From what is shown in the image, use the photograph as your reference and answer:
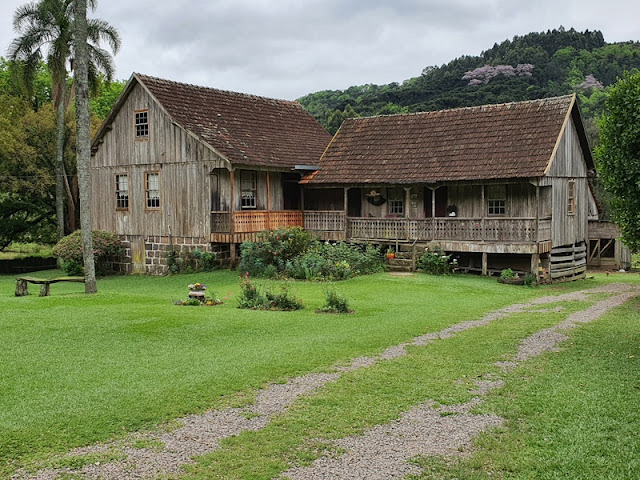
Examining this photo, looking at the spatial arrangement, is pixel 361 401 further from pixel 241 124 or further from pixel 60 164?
pixel 60 164

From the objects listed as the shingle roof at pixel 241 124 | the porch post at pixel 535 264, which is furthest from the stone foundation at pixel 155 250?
the porch post at pixel 535 264

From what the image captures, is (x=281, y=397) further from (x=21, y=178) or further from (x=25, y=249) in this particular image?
(x=25, y=249)

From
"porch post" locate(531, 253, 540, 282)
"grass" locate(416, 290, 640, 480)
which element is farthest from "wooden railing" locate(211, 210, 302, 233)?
"grass" locate(416, 290, 640, 480)

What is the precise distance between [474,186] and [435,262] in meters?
3.83

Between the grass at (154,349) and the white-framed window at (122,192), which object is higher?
the white-framed window at (122,192)

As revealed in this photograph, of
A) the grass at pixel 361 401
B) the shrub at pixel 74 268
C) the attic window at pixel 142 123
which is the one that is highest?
the attic window at pixel 142 123

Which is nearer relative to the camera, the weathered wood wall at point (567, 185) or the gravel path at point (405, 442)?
the gravel path at point (405, 442)

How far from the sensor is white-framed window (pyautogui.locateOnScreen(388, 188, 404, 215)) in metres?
30.4

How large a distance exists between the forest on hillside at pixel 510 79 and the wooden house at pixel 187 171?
24.3m

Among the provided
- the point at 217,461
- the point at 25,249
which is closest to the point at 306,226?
the point at 217,461

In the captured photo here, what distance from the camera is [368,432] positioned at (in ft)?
28.6

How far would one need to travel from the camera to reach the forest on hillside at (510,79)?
192ft

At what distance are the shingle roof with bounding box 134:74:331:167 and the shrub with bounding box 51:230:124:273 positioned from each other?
6.66 metres

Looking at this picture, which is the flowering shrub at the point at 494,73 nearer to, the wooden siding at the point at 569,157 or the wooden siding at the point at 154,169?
the wooden siding at the point at 569,157
